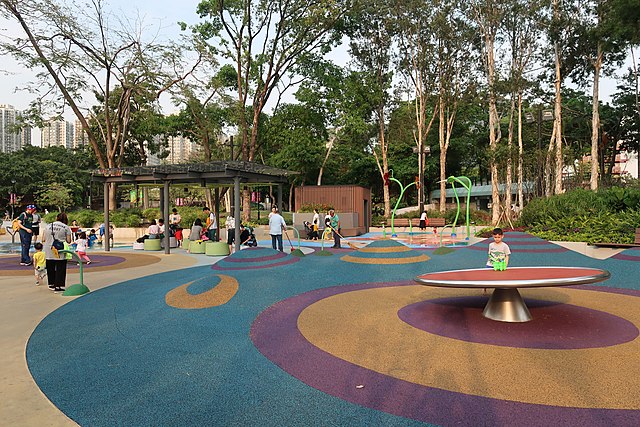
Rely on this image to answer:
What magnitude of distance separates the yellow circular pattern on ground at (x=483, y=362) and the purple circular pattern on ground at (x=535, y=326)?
19cm

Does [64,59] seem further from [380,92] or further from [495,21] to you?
[495,21]

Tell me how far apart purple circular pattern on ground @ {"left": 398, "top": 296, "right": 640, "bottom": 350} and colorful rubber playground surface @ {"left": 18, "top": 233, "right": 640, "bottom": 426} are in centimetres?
3

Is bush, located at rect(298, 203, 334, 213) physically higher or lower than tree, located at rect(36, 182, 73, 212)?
lower

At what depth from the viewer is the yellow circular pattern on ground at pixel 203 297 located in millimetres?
7816

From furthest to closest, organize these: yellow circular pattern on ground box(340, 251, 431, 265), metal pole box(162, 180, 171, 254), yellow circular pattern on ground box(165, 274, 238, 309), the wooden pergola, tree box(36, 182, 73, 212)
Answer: tree box(36, 182, 73, 212) < metal pole box(162, 180, 171, 254) < the wooden pergola < yellow circular pattern on ground box(340, 251, 431, 265) < yellow circular pattern on ground box(165, 274, 238, 309)

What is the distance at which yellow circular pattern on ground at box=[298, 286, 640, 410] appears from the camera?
13.0ft

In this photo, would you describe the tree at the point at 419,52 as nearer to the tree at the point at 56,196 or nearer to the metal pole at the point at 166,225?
the metal pole at the point at 166,225

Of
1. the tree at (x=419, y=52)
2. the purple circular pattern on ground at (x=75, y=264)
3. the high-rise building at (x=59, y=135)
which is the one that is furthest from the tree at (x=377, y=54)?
the high-rise building at (x=59, y=135)

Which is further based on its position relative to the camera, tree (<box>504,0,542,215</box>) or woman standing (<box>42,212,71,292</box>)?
tree (<box>504,0,542,215</box>)

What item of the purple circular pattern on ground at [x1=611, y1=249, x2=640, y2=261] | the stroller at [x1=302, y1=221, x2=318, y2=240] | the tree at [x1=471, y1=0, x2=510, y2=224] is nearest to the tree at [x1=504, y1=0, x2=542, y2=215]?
the tree at [x1=471, y1=0, x2=510, y2=224]

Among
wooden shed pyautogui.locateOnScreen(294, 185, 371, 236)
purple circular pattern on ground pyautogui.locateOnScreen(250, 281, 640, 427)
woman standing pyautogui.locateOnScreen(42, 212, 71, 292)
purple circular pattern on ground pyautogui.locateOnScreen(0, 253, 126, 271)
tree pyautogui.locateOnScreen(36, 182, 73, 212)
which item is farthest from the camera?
tree pyautogui.locateOnScreen(36, 182, 73, 212)

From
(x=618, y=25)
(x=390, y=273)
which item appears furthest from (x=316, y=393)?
(x=618, y=25)

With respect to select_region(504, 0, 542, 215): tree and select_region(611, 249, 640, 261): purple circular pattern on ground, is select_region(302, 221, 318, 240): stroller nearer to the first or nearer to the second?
select_region(611, 249, 640, 261): purple circular pattern on ground

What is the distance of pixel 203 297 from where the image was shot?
8117 millimetres
